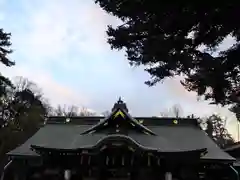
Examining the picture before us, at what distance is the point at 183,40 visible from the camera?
7.07 meters

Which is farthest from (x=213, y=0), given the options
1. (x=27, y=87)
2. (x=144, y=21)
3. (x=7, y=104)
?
(x=27, y=87)

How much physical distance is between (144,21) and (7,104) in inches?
1187

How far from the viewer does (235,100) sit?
754cm

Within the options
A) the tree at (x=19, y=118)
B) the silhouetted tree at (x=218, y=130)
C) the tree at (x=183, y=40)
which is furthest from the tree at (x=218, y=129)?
the tree at (x=183, y=40)

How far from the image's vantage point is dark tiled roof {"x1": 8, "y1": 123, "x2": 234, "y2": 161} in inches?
570

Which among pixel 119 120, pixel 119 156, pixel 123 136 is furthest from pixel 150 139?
pixel 123 136

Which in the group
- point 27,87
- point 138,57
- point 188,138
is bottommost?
point 188,138

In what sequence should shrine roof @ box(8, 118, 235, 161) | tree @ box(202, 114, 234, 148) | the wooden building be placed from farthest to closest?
tree @ box(202, 114, 234, 148)
shrine roof @ box(8, 118, 235, 161)
the wooden building

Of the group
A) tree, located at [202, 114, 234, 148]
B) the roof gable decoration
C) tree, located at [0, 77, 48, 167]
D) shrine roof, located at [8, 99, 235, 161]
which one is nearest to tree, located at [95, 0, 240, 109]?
shrine roof, located at [8, 99, 235, 161]

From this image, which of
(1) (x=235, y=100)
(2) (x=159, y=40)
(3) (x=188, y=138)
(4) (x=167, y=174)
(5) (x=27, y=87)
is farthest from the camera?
(5) (x=27, y=87)

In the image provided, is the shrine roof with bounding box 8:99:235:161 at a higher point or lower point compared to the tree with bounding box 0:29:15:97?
lower

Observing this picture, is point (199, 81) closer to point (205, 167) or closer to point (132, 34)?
point (132, 34)

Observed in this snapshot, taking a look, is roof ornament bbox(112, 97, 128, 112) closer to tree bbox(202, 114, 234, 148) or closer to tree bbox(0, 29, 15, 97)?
tree bbox(0, 29, 15, 97)

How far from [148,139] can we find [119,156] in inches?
68.4
